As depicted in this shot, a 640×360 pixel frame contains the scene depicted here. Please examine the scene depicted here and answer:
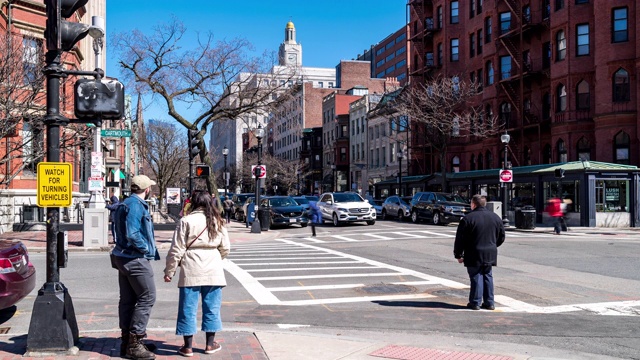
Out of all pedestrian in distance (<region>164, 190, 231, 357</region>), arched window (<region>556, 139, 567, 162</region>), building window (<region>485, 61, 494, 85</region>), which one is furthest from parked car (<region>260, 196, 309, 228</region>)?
pedestrian in distance (<region>164, 190, 231, 357</region>)

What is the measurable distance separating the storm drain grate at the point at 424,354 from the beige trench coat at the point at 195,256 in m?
1.90

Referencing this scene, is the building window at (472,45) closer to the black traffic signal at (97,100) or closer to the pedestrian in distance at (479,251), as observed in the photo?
the pedestrian in distance at (479,251)

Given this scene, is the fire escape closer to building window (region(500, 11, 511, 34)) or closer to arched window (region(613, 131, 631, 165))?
building window (region(500, 11, 511, 34))

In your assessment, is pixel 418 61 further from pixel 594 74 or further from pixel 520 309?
pixel 520 309

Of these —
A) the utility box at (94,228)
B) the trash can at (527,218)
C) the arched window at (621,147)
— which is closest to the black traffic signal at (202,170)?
the utility box at (94,228)

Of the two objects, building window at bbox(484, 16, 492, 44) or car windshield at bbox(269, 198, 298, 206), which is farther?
building window at bbox(484, 16, 492, 44)

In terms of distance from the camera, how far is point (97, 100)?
6.76m

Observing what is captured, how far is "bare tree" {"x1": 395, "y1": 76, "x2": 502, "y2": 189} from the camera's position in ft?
138

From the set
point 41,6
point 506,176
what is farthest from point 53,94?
point 506,176

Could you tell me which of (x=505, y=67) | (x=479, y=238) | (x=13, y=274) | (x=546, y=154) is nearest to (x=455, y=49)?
(x=505, y=67)

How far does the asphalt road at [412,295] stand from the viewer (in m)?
7.80

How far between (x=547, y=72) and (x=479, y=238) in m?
33.0

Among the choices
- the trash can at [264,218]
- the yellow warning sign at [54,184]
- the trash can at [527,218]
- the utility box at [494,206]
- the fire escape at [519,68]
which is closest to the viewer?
the yellow warning sign at [54,184]

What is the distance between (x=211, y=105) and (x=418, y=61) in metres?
31.6
